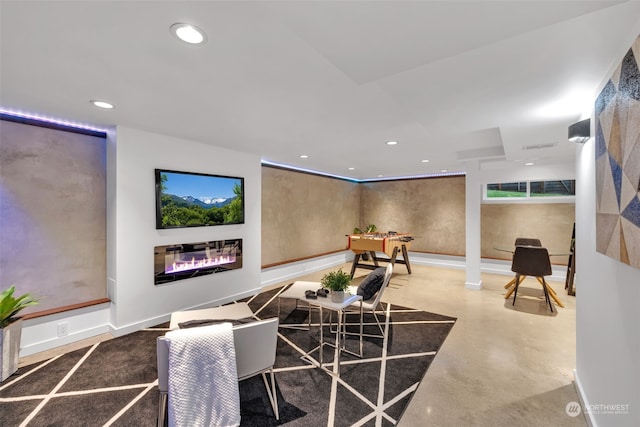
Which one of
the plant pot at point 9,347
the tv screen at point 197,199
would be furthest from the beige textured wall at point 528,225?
the plant pot at point 9,347

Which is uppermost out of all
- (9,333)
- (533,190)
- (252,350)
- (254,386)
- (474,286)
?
(533,190)

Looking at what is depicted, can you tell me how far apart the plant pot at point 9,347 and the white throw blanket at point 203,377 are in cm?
201

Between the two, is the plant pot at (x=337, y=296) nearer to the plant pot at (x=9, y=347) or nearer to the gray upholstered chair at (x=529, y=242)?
the plant pot at (x=9, y=347)

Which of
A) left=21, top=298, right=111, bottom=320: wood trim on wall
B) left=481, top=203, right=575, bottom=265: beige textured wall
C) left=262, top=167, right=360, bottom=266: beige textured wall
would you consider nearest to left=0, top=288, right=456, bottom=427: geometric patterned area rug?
left=21, top=298, right=111, bottom=320: wood trim on wall

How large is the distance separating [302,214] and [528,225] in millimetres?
5108

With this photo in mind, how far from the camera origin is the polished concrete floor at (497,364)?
1980mm

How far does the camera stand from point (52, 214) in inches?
114

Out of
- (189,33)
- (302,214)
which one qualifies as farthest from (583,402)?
(302,214)

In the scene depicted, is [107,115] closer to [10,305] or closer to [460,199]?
[10,305]

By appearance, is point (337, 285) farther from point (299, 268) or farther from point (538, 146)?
point (299, 268)

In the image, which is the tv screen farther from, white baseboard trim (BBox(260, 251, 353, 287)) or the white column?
the white column

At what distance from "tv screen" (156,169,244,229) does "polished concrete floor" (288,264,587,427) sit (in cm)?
302

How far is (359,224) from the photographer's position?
8.48 metres

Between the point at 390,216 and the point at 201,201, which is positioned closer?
the point at 201,201
